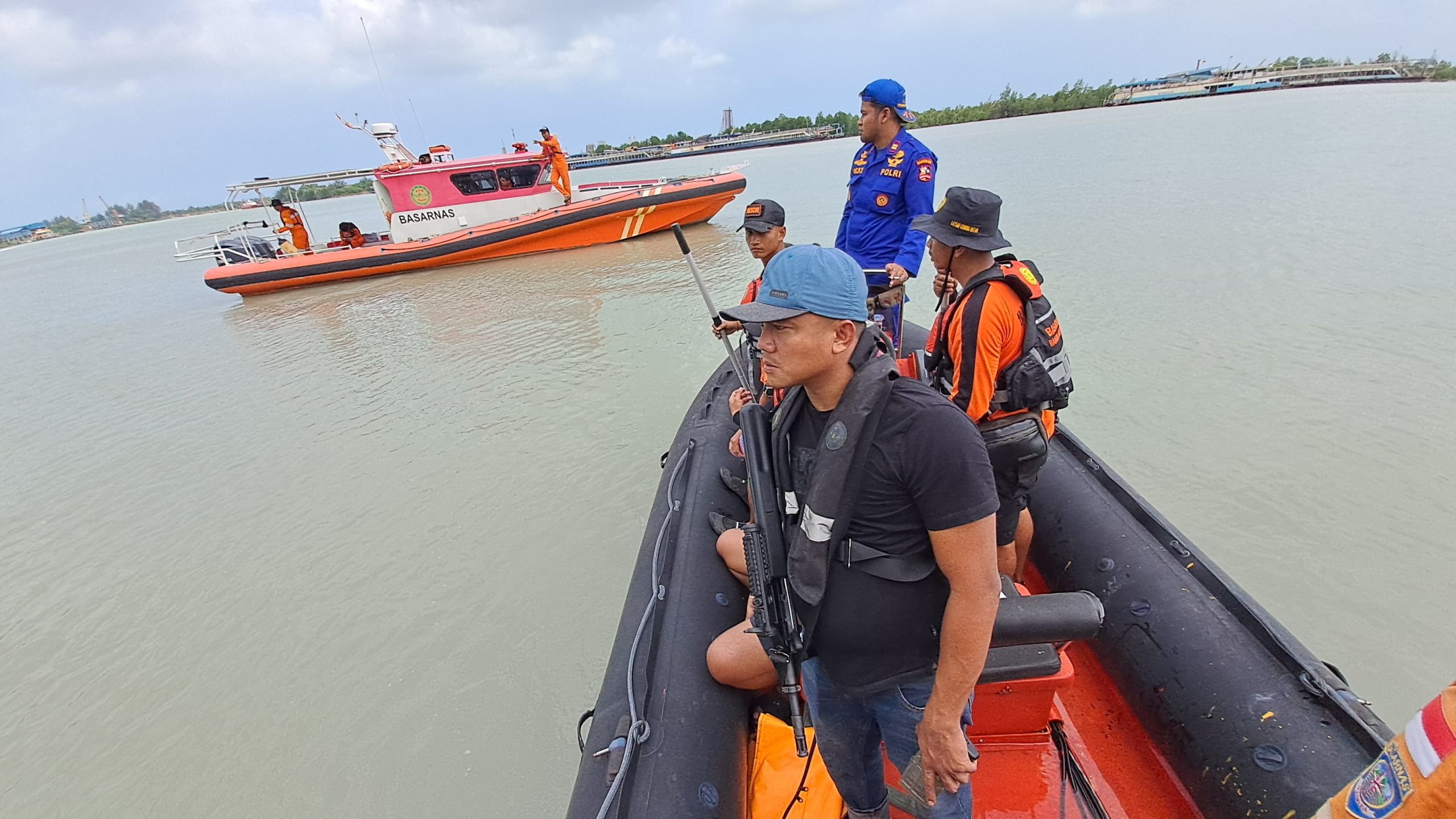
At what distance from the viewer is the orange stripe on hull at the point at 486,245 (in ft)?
37.9

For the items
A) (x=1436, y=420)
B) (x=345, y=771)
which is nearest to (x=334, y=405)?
(x=345, y=771)

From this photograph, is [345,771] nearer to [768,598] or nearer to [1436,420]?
[768,598]

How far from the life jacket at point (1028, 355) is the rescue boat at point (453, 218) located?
10.9 metres

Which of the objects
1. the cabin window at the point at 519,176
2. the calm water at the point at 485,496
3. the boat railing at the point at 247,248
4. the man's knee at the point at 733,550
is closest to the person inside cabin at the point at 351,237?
the boat railing at the point at 247,248

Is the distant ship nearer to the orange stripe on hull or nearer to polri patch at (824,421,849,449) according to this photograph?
the orange stripe on hull

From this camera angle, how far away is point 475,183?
12242mm

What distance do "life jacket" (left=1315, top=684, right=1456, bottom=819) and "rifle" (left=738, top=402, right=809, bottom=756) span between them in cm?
74

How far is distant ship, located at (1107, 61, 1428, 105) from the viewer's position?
50.0 metres

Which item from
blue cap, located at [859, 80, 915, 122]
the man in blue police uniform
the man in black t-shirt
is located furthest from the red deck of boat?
blue cap, located at [859, 80, 915, 122]

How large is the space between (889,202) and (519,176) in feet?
37.8

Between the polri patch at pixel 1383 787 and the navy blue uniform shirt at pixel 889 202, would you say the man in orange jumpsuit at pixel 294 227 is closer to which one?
the navy blue uniform shirt at pixel 889 202

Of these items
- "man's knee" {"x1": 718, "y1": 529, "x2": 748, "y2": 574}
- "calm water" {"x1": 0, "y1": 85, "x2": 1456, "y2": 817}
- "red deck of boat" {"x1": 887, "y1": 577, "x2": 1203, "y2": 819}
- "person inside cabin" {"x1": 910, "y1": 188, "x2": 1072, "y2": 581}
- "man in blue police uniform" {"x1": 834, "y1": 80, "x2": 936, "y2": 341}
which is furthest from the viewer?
"man in blue police uniform" {"x1": 834, "y1": 80, "x2": 936, "y2": 341}

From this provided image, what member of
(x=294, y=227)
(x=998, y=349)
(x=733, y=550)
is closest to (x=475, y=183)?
(x=294, y=227)

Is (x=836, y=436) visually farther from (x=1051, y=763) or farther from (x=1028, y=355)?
(x=1051, y=763)
